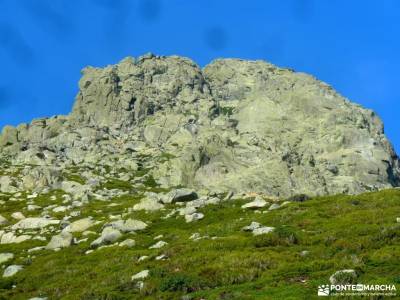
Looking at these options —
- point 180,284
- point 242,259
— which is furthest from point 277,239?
point 180,284

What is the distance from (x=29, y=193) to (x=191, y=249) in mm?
86740

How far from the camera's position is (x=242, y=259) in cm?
3120

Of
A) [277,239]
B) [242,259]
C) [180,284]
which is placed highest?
[277,239]

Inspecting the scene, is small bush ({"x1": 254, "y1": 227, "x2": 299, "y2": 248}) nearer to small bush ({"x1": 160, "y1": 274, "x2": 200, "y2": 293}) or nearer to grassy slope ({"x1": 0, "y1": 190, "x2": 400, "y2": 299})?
grassy slope ({"x1": 0, "y1": 190, "x2": 400, "y2": 299})

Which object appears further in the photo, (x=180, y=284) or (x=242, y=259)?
(x=242, y=259)

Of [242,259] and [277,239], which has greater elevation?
[277,239]

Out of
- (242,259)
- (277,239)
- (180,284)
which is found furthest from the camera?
(277,239)

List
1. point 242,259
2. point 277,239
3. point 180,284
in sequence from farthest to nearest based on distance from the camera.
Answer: point 277,239, point 242,259, point 180,284

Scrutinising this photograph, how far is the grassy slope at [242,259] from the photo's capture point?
26.7 metres

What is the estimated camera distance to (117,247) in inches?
1704

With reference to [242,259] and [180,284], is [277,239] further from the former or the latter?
[180,284]

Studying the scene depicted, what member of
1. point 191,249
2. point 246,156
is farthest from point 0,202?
point 246,156

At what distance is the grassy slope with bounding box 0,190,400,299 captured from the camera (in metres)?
26.7

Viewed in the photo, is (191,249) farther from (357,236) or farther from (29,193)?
(29,193)
